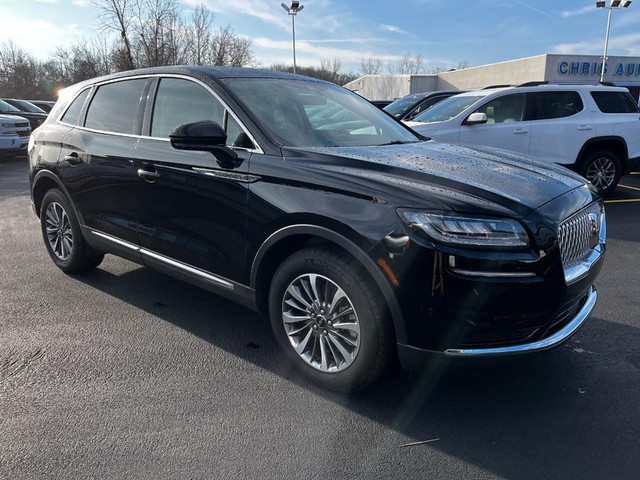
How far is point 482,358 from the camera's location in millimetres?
2445

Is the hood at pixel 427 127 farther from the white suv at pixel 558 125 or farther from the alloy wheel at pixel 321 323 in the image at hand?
the alloy wheel at pixel 321 323

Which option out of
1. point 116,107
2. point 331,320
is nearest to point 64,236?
point 116,107

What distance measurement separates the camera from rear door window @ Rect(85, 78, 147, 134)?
13.1ft

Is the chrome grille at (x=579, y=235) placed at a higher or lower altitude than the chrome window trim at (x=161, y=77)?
lower

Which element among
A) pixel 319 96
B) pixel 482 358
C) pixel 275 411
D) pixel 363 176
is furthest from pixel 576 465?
pixel 319 96

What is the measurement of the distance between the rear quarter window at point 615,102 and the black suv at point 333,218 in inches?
240

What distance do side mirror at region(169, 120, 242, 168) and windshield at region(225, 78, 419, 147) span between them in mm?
272

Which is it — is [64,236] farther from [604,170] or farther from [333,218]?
[604,170]

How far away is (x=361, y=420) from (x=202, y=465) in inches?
32.9

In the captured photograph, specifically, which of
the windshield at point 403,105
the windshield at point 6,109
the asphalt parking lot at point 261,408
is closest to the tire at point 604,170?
the windshield at point 403,105

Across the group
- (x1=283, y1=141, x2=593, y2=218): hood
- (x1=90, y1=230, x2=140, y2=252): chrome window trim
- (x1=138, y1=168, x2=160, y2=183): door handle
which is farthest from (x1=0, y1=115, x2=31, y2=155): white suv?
(x1=283, y1=141, x2=593, y2=218): hood

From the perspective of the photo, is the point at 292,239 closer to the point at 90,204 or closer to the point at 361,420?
the point at 361,420

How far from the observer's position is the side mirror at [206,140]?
301 cm

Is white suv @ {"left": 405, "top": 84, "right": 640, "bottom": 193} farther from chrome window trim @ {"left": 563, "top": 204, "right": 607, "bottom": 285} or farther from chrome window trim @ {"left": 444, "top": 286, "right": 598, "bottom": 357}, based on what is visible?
chrome window trim @ {"left": 444, "top": 286, "right": 598, "bottom": 357}
